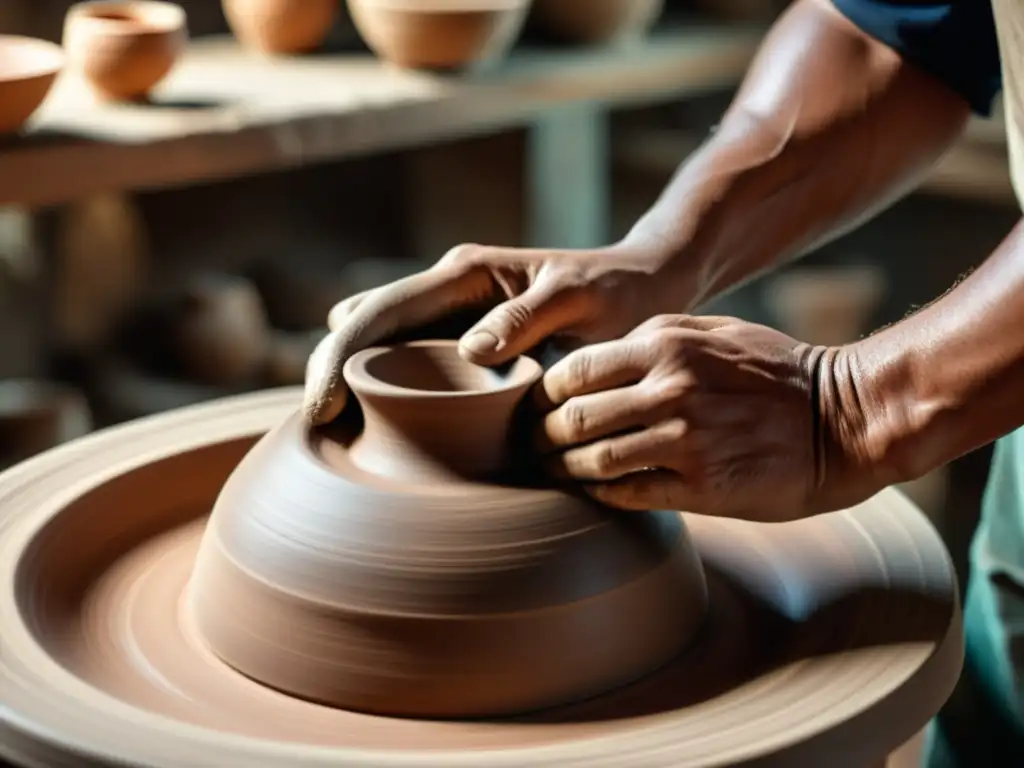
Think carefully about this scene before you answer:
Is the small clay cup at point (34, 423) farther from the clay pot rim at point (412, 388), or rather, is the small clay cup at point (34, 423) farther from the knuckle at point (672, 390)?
the knuckle at point (672, 390)

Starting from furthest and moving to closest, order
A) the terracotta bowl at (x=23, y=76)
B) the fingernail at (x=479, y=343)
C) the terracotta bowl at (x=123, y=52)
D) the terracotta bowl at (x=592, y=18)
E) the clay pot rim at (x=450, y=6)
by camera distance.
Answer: the terracotta bowl at (x=592, y=18)
the clay pot rim at (x=450, y=6)
the terracotta bowl at (x=123, y=52)
the terracotta bowl at (x=23, y=76)
the fingernail at (x=479, y=343)

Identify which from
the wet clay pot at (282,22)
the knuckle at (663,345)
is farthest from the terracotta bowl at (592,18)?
the knuckle at (663,345)

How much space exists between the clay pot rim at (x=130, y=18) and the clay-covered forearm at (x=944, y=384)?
1.52 metres

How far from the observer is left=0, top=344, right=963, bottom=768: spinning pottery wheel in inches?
40.4

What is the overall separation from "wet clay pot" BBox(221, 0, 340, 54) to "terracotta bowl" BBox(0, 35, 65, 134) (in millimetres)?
596

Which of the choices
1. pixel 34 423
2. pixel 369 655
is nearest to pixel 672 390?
pixel 369 655

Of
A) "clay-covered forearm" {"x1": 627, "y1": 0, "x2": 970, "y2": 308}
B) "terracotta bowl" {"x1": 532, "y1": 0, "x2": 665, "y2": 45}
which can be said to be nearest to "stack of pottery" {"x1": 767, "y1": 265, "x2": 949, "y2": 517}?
"terracotta bowl" {"x1": 532, "y1": 0, "x2": 665, "y2": 45}

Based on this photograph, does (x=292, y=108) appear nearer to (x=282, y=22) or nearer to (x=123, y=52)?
(x=123, y=52)

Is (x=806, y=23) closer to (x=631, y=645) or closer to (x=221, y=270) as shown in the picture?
(x=631, y=645)

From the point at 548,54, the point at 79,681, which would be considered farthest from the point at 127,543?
the point at 548,54

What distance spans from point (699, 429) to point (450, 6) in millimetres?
1715

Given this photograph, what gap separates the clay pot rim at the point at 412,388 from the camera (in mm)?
1188

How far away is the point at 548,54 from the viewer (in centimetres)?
302

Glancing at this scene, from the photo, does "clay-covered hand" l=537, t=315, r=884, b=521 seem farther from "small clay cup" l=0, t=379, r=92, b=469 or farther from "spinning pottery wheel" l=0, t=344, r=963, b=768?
"small clay cup" l=0, t=379, r=92, b=469
